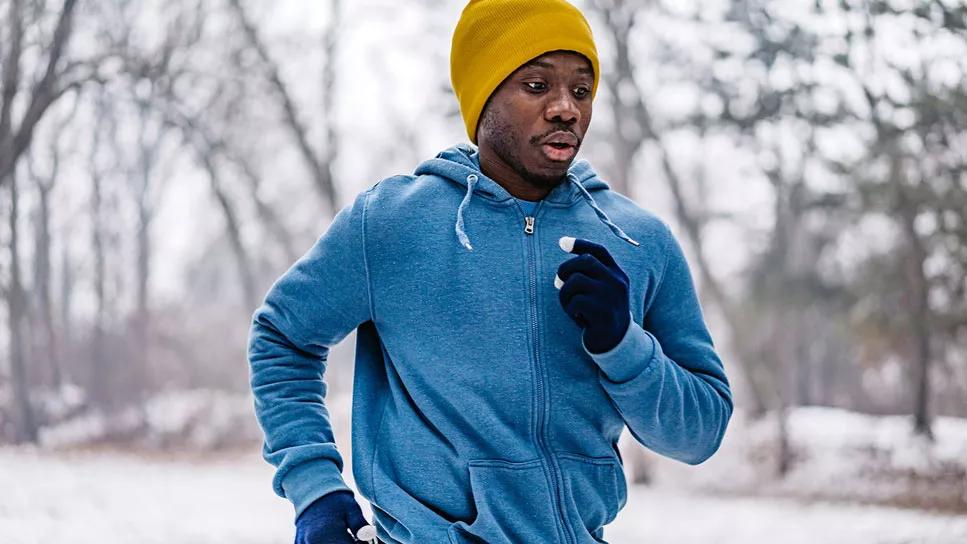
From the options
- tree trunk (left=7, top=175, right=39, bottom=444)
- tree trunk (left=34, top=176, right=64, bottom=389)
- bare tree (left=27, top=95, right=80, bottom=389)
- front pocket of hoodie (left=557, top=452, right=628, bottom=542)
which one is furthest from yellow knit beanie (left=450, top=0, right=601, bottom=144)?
tree trunk (left=34, top=176, right=64, bottom=389)

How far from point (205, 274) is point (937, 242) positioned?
38.5ft

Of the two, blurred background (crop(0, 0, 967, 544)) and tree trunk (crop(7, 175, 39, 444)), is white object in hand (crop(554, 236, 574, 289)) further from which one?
tree trunk (crop(7, 175, 39, 444))

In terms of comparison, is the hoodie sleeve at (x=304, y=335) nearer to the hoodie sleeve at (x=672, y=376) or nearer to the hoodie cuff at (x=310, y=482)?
the hoodie cuff at (x=310, y=482)

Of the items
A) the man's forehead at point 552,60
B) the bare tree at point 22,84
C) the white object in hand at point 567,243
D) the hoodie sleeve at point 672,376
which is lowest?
the hoodie sleeve at point 672,376

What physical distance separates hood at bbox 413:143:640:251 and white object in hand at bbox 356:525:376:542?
1.08 feet

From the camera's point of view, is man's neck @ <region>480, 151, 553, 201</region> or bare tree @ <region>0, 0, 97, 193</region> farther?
bare tree @ <region>0, 0, 97, 193</region>

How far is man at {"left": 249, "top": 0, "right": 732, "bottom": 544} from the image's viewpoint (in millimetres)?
1160

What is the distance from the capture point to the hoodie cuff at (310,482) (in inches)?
46.7

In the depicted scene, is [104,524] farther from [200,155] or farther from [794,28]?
[794,28]

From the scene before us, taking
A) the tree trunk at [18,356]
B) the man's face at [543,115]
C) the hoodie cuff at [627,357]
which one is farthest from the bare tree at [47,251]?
the hoodie cuff at [627,357]

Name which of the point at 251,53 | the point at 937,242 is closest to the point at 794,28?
the point at 937,242

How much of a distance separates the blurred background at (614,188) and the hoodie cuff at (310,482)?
191 inches

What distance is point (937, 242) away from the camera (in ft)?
29.5

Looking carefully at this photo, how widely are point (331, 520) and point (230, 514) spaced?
6.03 metres
